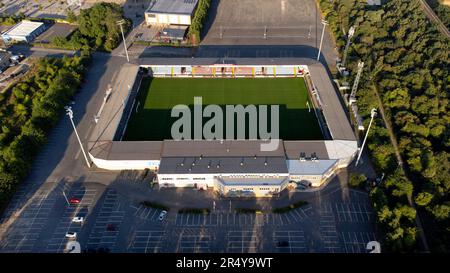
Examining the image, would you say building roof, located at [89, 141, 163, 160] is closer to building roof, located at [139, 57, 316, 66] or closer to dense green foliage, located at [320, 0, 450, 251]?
building roof, located at [139, 57, 316, 66]

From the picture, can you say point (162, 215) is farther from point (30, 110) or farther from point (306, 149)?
point (30, 110)

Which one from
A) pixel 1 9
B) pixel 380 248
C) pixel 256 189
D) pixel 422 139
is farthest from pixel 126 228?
pixel 1 9

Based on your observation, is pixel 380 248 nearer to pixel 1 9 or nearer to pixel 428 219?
pixel 428 219

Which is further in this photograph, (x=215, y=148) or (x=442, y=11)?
(x=442, y=11)

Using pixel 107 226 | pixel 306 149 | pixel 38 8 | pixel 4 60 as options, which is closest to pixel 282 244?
pixel 306 149

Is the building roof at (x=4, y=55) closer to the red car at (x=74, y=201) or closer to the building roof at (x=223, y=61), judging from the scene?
the building roof at (x=223, y=61)

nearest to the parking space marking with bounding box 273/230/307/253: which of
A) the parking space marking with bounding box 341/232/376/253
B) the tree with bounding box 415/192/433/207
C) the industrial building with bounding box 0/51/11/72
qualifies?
the parking space marking with bounding box 341/232/376/253
